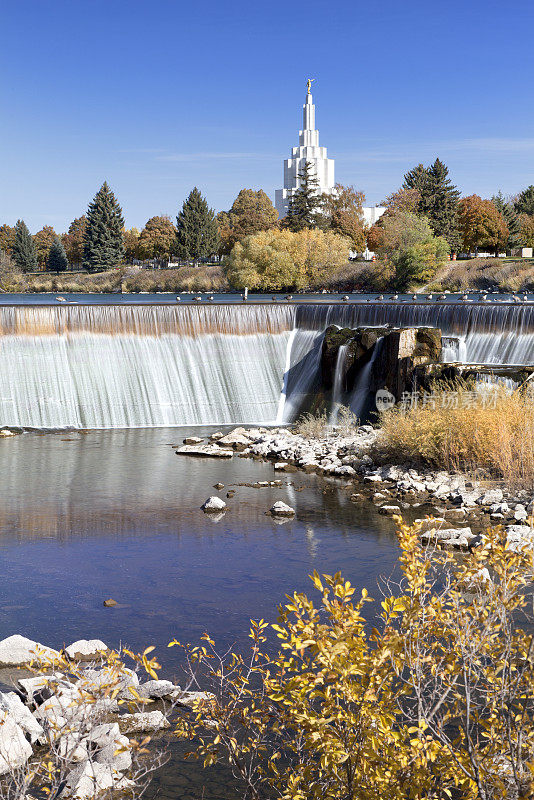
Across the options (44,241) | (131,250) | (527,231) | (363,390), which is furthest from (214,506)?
(44,241)

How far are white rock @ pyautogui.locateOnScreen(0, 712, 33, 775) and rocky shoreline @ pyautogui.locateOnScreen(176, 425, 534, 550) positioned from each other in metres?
5.78

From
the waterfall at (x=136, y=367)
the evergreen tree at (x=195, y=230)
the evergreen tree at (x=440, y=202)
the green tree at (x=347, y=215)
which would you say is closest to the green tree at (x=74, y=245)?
the evergreen tree at (x=195, y=230)

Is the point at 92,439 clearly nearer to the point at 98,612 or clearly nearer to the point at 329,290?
the point at 98,612

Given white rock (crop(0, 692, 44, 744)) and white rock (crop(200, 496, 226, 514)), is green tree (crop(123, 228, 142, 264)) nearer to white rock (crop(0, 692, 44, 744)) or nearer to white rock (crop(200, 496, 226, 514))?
white rock (crop(200, 496, 226, 514))

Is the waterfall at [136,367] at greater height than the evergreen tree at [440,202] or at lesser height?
lesser

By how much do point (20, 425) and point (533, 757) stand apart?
69.8ft

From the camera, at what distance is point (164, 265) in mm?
96062

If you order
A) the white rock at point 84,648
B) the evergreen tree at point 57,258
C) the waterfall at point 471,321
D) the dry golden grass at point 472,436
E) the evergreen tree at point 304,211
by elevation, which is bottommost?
the white rock at point 84,648

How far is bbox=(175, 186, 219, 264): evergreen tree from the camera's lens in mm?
84500

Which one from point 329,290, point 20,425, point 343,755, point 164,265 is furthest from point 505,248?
point 343,755

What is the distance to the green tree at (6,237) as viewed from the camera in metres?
108

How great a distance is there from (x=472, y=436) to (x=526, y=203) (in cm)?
7644

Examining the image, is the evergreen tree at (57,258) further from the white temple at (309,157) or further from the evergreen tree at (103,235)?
the white temple at (309,157)

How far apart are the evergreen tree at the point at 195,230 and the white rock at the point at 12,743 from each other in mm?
79615
